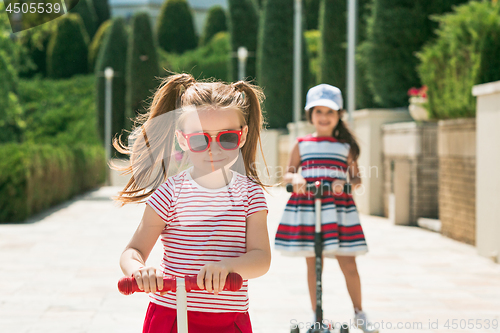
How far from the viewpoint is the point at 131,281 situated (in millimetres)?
1687

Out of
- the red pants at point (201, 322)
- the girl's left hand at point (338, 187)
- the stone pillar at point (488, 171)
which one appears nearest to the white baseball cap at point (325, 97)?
the girl's left hand at point (338, 187)

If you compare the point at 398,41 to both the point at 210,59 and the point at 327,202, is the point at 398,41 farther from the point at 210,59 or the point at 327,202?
the point at 210,59

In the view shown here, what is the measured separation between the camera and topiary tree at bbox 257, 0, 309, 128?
80.8 feet

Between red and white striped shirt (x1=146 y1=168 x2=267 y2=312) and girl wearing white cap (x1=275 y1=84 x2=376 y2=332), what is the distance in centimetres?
197

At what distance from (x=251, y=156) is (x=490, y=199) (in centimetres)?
498

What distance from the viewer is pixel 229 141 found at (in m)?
1.89

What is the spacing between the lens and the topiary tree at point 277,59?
2464 centimetres

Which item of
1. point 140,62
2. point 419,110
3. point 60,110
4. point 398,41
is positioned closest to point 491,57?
point 419,110

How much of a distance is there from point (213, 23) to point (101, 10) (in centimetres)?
1155

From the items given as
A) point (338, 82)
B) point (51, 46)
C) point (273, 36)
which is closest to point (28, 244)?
point (338, 82)

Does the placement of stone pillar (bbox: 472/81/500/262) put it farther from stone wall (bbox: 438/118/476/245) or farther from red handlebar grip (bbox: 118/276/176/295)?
red handlebar grip (bbox: 118/276/176/295)

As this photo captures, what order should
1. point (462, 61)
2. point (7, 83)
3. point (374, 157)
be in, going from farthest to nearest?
point (7, 83) < point (374, 157) < point (462, 61)

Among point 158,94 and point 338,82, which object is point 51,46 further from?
point 158,94

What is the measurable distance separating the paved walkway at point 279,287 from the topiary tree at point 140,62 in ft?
88.9
